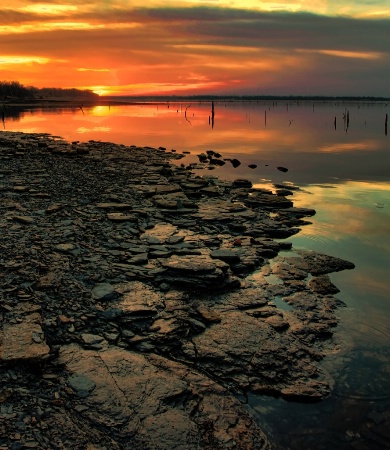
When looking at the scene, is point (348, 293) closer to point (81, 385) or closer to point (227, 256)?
point (227, 256)

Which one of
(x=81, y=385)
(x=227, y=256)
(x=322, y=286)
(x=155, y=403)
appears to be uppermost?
(x=227, y=256)

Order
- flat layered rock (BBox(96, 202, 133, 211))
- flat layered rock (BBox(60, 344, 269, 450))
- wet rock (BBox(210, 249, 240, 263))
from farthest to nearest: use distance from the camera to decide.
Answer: flat layered rock (BBox(96, 202, 133, 211)) < wet rock (BBox(210, 249, 240, 263)) < flat layered rock (BBox(60, 344, 269, 450))

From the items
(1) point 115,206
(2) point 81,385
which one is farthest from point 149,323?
(1) point 115,206

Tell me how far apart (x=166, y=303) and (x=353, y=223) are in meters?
8.23

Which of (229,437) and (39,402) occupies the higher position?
(39,402)

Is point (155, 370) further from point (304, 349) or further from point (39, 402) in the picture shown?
point (304, 349)

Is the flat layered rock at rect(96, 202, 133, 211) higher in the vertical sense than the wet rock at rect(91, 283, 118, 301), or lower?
higher

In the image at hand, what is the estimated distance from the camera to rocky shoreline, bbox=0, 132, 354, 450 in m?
4.12

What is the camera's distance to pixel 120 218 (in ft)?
34.4

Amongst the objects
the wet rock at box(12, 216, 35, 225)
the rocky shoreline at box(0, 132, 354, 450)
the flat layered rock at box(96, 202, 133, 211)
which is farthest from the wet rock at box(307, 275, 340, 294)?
the wet rock at box(12, 216, 35, 225)

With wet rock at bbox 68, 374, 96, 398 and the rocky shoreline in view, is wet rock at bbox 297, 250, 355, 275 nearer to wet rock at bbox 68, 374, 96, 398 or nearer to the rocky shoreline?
the rocky shoreline

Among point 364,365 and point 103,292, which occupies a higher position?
point 103,292

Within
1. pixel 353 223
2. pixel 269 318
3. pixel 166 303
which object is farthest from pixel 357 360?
pixel 353 223

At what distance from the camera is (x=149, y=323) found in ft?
19.5
